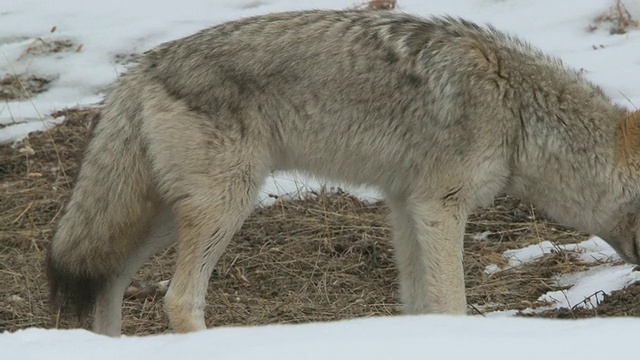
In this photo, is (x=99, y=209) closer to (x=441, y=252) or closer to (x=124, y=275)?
(x=124, y=275)

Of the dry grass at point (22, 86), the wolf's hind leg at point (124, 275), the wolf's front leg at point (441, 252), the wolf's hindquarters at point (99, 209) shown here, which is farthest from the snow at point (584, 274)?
→ the dry grass at point (22, 86)

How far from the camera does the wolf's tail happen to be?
18.2ft

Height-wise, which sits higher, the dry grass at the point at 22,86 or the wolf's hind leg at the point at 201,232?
the wolf's hind leg at the point at 201,232

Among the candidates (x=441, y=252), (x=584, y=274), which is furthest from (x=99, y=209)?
(x=584, y=274)

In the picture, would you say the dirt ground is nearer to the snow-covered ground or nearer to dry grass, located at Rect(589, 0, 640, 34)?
the snow-covered ground

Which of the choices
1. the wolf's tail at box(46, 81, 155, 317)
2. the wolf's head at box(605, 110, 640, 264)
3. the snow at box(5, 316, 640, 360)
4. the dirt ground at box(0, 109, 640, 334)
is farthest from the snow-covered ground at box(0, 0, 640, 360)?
the wolf's tail at box(46, 81, 155, 317)

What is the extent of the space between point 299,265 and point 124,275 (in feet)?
4.44

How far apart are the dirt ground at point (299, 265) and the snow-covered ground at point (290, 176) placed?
182mm

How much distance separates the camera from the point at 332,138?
5.66 meters

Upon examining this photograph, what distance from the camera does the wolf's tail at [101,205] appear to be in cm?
555

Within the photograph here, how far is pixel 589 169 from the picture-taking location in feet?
18.8

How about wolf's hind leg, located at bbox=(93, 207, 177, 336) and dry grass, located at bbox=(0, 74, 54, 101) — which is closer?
wolf's hind leg, located at bbox=(93, 207, 177, 336)

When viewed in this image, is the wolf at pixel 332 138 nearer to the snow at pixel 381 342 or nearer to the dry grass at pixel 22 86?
the snow at pixel 381 342

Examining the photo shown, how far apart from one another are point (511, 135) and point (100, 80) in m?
4.58
